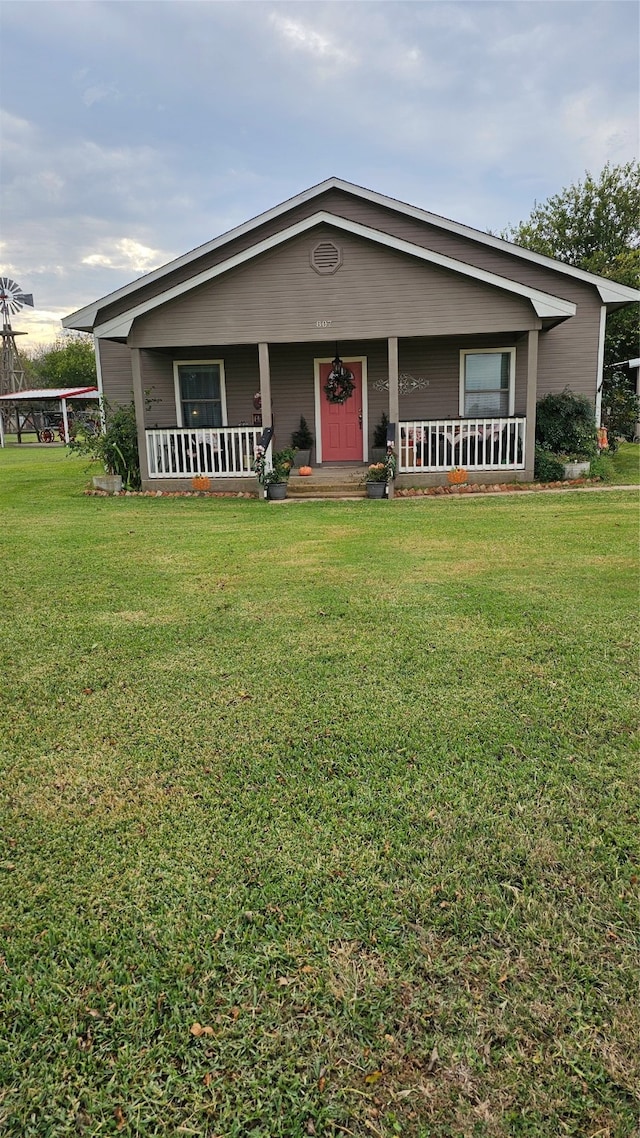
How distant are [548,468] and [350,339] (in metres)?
4.40

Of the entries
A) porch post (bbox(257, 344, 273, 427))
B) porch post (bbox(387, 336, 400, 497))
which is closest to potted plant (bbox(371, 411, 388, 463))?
porch post (bbox(387, 336, 400, 497))

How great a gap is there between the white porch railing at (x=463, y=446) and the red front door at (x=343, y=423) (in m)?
1.86

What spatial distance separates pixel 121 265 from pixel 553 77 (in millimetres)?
29824

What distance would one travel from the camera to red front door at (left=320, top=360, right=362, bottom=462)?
1463 centimetres

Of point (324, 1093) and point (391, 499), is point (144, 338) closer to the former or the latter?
point (391, 499)

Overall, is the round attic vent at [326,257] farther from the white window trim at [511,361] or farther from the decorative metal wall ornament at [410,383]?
the white window trim at [511,361]

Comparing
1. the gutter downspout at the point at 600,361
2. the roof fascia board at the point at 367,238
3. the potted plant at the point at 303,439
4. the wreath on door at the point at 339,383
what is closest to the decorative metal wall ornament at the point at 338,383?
the wreath on door at the point at 339,383

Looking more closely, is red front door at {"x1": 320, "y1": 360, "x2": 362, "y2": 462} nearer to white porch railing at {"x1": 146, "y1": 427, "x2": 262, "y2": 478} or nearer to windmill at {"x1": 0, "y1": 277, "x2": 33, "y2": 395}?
white porch railing at {"x1": 146, "y1": 427, "x2": 262, "y2": 478}

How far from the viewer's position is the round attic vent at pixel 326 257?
39.5 feet

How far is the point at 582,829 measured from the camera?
2.48m

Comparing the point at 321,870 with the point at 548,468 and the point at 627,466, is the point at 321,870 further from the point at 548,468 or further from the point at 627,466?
the point at 627,466

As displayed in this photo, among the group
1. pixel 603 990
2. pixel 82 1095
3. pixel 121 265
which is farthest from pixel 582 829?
pixel 121 265

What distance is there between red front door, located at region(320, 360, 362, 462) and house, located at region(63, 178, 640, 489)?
3 cm

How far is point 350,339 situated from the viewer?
1216 centimetres
